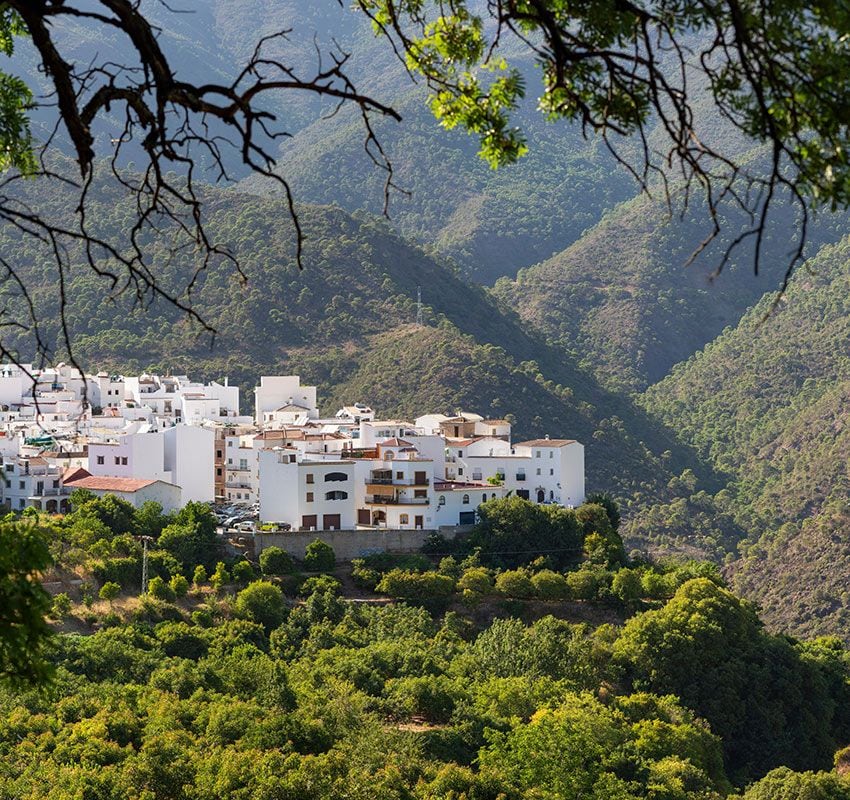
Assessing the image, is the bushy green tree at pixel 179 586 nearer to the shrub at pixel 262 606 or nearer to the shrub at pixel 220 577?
the shrub at pixel 220 577

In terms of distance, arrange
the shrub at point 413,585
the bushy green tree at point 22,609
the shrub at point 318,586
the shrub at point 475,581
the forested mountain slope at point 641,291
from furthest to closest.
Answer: the forested mountain slope at point 641,291
the shrub at point 475,581
the shrub at point 413,585
the shrub at point 318,586
the bushy green tree at point 22,609

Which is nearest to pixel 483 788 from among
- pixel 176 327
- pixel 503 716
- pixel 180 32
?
pixel 503 716

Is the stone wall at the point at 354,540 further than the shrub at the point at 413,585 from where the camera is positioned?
Yes

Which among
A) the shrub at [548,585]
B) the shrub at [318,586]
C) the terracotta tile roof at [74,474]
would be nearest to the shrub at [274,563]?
the shrub at [318,586]

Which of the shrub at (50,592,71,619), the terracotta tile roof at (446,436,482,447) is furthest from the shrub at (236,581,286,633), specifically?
the terracotta tile roof at (446,436,482,447)

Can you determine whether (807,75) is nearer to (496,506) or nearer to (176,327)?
(496,506)

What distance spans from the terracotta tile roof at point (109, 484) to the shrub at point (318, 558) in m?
4.25

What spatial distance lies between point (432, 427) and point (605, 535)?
8755mm

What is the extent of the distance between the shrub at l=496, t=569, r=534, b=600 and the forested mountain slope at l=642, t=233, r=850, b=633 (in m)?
21.9

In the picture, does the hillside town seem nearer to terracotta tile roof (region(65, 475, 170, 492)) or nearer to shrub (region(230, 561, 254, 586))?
terracotta tile roof (region(65, 475, 170, 492))

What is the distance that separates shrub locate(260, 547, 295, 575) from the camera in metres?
34.3

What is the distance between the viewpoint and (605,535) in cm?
3794

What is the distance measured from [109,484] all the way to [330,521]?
4.99 meters

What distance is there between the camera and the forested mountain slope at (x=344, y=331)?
66938 mm
